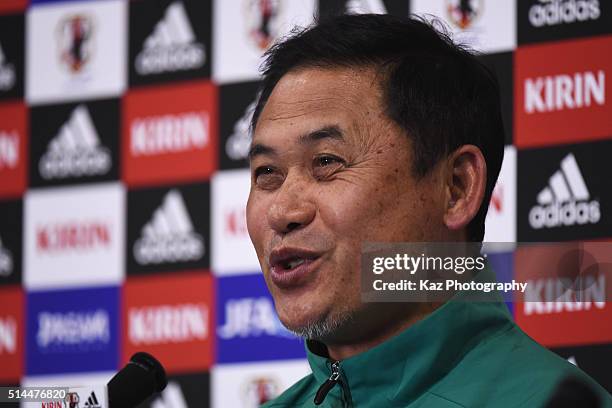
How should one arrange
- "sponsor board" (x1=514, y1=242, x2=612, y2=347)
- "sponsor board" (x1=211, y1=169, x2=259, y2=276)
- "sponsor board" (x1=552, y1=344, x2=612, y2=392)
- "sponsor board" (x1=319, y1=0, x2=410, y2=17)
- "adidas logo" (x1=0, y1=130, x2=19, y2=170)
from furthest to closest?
"adidas logo" (x1=0, y1=130, x2=19, y2=170) < "sponsor board" (x1=211, y1=169, x2=259, y2=276) < "sponsor board" (x1=319, y1=0, x2=410, y2=17) < "sponsor board" (x1=552, y1=344, x2=612, y2=392) < "sponsor board" (x1=514, y1=242, x2=612, y2=347)

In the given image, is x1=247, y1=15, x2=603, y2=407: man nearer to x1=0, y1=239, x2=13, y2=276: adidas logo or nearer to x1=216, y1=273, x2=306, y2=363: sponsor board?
x1=216, y1=273, x2=306, y2=363: sponsor board

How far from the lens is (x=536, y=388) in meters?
1.23

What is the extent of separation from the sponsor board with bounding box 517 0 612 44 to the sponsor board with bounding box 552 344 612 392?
1.98 feet

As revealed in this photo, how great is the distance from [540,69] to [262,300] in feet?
2.54

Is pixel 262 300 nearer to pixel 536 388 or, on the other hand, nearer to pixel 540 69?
pixel 540 69

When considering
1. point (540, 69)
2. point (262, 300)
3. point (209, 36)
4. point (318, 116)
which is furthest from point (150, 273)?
point (318, 116)

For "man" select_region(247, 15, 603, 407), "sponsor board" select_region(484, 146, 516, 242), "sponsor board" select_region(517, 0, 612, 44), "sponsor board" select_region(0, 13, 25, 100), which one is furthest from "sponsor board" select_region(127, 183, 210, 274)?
"man" select_region(247, 15, 603, 407)

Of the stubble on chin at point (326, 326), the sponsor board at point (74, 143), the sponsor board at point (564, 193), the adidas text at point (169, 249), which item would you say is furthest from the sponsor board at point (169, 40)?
the stubble on chin at point (326, 326)

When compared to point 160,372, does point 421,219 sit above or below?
above

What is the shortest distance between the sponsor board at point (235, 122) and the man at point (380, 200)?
92cm

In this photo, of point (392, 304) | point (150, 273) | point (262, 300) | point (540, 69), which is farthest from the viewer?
point (150, 273)

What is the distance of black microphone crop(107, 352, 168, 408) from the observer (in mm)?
1234

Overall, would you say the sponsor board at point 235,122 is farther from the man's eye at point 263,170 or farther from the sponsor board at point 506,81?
the man's eye at point 263,170

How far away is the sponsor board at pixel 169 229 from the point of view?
2465 millimetres
